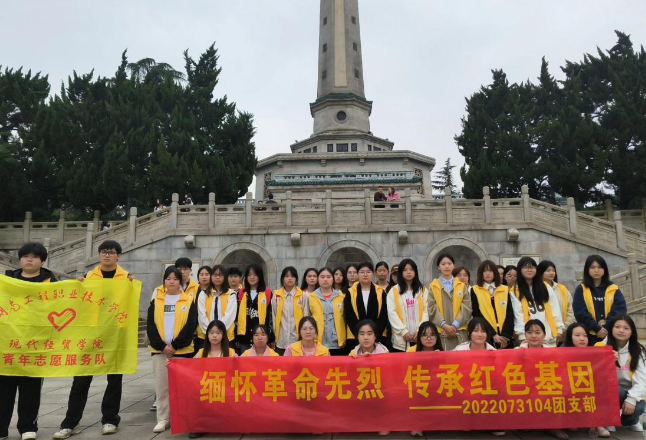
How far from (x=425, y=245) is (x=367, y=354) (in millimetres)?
11393

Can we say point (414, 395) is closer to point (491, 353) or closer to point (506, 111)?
point (491, 353)

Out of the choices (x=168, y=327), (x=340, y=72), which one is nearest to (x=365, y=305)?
(x=168, y=327)

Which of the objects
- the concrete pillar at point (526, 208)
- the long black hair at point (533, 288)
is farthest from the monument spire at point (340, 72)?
the long black hair at point (533, 288)

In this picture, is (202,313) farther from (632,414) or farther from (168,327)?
(632,414)

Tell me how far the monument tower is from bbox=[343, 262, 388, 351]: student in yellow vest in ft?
57.1

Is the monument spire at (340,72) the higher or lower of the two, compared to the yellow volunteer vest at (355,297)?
higher

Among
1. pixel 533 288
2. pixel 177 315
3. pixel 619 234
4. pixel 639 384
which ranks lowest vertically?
pixel 639 384

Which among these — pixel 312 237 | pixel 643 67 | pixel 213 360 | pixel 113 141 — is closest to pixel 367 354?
pixel 213 360

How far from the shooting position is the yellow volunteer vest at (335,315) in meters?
5.68

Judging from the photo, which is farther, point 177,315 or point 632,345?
point 177,315

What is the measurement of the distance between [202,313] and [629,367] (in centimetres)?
457

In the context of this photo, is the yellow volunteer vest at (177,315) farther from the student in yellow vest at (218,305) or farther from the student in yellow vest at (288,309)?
the student in yellow vest at (288,309)

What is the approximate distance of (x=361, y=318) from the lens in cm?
558

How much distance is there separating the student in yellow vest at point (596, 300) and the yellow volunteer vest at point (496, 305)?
0.82m
